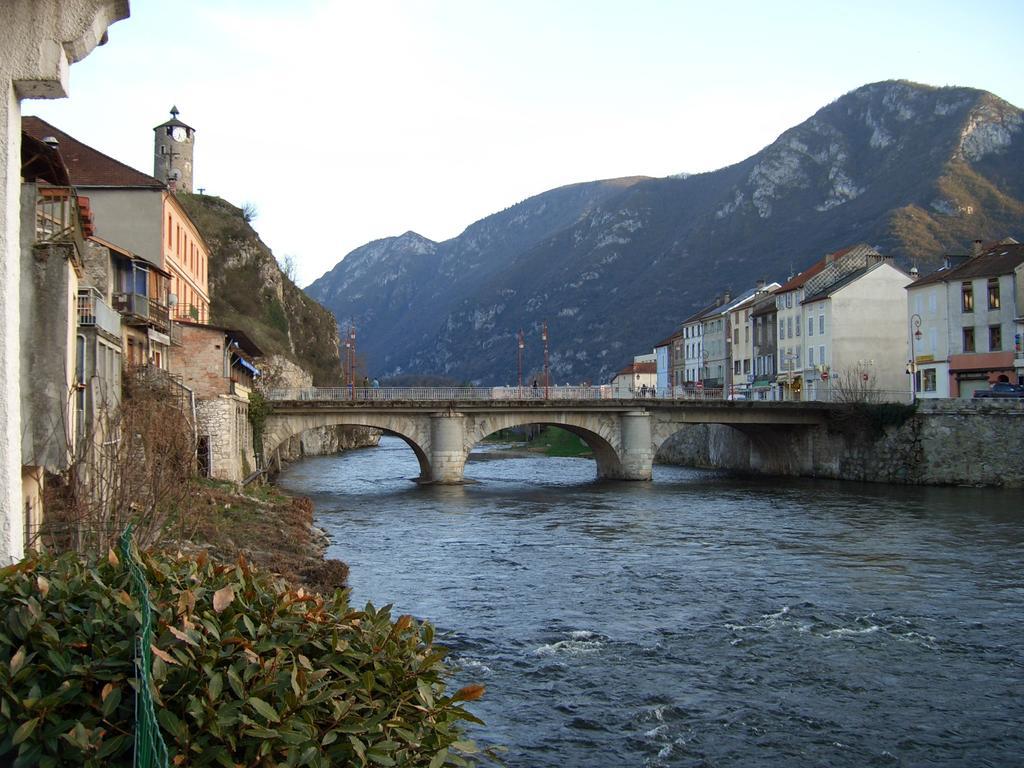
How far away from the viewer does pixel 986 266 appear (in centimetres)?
6231

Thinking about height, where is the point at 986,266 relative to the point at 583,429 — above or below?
above

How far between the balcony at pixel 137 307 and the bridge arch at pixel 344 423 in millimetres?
16252

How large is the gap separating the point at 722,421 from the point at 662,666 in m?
45.5

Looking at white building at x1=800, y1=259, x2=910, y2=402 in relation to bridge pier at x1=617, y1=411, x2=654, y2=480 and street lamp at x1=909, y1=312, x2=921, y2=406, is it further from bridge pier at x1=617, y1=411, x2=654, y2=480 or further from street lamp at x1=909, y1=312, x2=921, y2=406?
bridge pier at x1=617, y1=411, x2=654, y2=480

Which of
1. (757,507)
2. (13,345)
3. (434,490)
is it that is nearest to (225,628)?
(13,345)

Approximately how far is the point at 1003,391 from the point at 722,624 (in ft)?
145

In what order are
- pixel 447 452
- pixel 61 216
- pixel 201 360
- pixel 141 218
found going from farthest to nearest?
1. pixel 447 452
2. pixel 141 218
3. pixel 201 360
4. pixel 61 216

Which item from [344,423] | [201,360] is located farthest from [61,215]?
[344,423]

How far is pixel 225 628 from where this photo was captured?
5.62 meters

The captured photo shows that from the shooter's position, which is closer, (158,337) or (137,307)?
(137,307)

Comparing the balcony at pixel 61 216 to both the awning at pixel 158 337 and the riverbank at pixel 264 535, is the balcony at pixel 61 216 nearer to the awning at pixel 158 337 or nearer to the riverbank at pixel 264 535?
the riverbank at pixel 264 535

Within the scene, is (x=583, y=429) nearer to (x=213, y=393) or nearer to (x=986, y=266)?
(x=213, y=393)

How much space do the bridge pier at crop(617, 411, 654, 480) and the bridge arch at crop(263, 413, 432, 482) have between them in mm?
11717

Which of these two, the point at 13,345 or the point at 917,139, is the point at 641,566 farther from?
the point at 917,139
